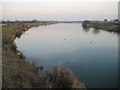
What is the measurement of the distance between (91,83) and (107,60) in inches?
189

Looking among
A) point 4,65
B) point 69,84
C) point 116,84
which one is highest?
point 4,65

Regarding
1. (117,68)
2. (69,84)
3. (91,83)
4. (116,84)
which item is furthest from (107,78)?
(69,84)

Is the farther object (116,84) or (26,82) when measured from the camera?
(116,84)

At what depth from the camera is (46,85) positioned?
18.4 ft

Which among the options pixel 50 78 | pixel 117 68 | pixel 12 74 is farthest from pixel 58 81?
pixel 117 68

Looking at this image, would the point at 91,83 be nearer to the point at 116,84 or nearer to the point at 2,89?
the point at 116,84

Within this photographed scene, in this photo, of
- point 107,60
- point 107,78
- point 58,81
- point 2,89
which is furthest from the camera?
point 107,60

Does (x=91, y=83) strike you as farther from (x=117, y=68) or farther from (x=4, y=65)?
(x=4, y=65)

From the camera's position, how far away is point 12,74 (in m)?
6.42

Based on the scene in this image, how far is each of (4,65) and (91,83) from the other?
15.4 feet

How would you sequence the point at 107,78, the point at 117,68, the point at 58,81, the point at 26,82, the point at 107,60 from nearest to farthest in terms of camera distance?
the point at 26,82 < the point at 58,81 < the point at 107,78 < the point at 117,68 < the point at 107,60

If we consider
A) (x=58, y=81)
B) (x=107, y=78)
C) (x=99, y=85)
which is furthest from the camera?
(x=107, y=78)

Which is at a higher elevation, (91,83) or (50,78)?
(50,78)

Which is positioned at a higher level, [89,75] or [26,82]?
[26,82]
